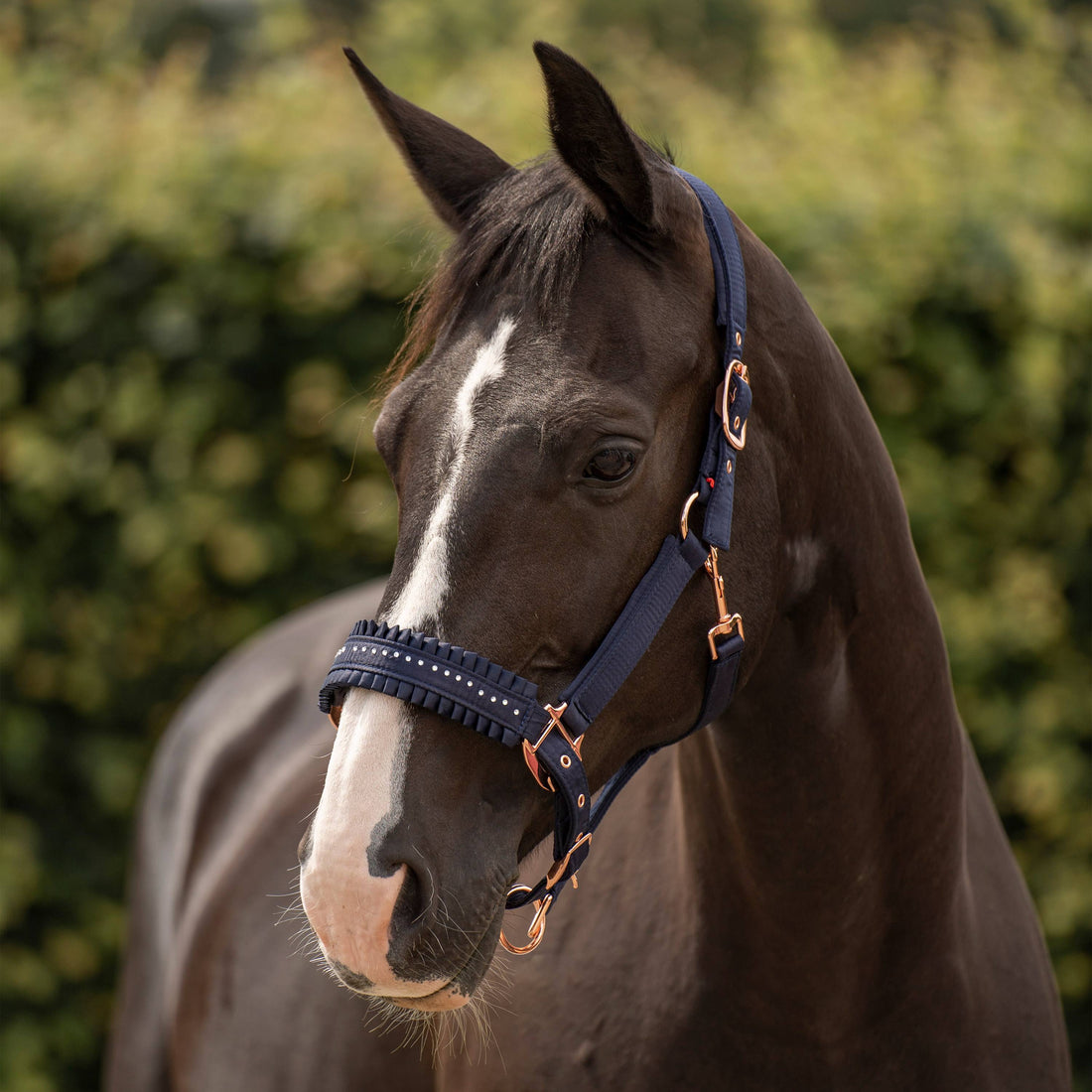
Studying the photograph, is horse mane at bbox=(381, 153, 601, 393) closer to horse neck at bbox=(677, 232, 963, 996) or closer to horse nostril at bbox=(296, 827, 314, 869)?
horse neck at bbox=(677, 232, 963, 996)

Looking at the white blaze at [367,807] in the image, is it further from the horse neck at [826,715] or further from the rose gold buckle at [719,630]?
the horse neck at [826,715]

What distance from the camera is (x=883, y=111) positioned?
4.14m

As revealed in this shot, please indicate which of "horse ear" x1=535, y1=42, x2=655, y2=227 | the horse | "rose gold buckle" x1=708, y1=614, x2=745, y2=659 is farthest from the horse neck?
"horse ear" x1=535, y1=42, x2=655, y2=227

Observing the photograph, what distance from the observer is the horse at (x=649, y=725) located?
4.13 ft

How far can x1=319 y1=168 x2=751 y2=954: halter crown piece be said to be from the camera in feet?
4.03

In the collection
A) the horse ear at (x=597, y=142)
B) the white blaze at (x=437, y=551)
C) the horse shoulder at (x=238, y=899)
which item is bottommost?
the horse shoulder at (x=238, y=899)

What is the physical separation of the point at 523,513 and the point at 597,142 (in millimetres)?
430

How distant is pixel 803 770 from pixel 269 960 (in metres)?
1.42

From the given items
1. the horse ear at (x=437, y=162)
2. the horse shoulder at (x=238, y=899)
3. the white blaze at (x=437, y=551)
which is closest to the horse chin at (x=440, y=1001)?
the white blaze at (x=437, y=551)

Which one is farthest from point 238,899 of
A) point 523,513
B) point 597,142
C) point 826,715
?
point 597,142

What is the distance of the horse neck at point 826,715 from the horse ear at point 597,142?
0.69 feet

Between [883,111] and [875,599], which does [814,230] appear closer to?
[883,111]

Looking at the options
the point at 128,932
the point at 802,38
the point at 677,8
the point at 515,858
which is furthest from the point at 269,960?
the point at 677,8

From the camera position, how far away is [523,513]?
1.27 metres
